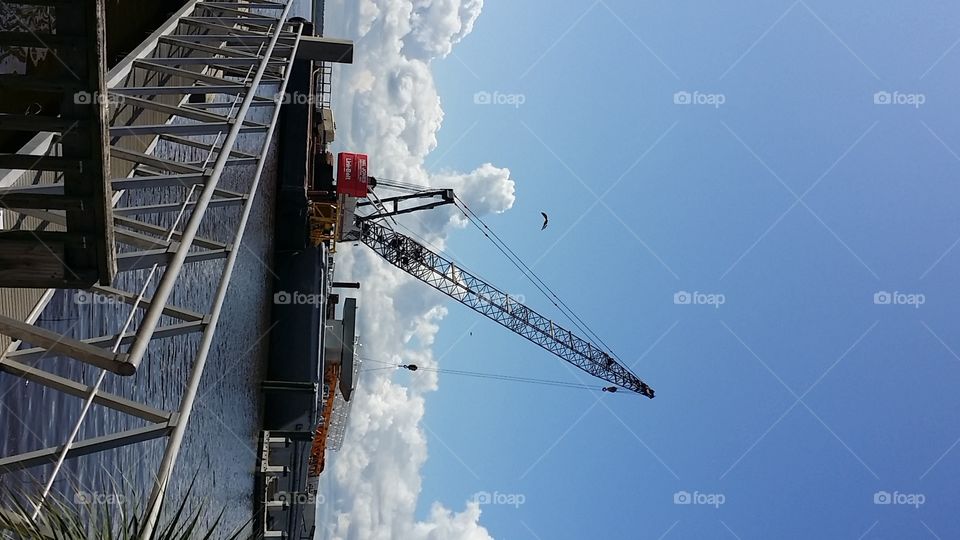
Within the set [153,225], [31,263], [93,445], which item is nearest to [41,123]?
[31,263]

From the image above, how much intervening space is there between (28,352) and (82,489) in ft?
13.7

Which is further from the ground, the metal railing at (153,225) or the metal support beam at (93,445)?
the metal railing at (153,225)

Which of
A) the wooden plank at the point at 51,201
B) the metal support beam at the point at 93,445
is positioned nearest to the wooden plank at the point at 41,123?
the wooden plank at the point at 51,201

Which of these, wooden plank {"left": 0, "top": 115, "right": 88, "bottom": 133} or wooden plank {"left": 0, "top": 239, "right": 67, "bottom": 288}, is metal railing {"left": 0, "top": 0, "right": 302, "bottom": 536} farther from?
wooden plank {"left": 0, "top": 115, "right": 88, "bottom": 133}

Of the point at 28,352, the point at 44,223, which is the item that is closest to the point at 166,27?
the point at 44,223

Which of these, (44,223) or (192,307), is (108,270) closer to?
(44,223)

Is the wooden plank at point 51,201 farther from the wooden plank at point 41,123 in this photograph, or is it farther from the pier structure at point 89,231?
the wooden plank at point 41,123

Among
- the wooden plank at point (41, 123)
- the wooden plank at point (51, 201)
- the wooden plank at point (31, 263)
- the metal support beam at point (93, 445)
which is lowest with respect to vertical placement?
the metal support beam at point (93, 445)

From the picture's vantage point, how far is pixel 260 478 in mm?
32406

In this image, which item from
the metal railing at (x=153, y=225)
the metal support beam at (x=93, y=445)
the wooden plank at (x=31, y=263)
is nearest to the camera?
the wooden plank at (x=31, y=263)

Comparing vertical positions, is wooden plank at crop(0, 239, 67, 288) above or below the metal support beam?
above

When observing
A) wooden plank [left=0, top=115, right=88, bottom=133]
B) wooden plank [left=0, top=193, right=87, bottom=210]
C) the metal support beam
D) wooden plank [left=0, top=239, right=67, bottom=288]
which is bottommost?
the metal support beam

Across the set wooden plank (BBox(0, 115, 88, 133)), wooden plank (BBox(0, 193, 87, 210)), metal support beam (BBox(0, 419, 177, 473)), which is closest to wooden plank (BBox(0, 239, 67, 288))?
wooden plank (BBox(0, 193, 87, 210))

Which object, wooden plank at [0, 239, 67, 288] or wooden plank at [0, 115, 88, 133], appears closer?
wooden plank at [0, 115, 88, 133]
